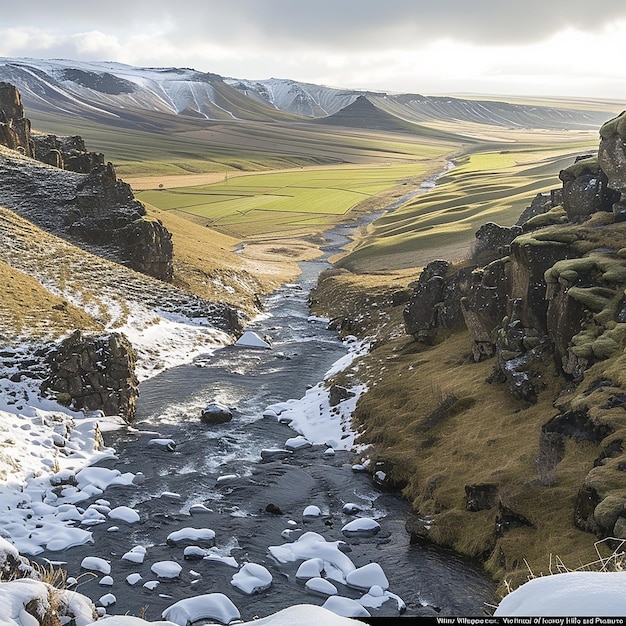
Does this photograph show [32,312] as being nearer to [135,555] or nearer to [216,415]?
[216,415]

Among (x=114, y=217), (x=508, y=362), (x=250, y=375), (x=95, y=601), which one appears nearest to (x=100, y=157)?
(x=114, y=217)

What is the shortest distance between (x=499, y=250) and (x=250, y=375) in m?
20.9

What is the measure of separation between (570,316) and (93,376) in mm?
27869

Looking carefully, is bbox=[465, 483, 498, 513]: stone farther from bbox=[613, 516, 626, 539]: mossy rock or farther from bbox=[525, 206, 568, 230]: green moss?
bbox=[525, 206, 568, 230]: green moss

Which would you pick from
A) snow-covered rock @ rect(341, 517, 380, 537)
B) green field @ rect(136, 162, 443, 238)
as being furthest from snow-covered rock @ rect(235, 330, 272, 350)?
green field @ rect(136, 162, 443, 238)

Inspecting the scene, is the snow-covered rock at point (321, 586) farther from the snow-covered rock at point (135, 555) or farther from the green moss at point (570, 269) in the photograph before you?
the green moss at point (570, 269)

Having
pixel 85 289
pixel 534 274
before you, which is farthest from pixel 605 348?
pixel 85 289

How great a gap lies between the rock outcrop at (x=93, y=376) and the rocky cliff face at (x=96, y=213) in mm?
31611

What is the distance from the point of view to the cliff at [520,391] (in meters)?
23.3

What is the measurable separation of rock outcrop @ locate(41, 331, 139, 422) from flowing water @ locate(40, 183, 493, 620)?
81.7 inches

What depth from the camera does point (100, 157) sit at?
104125mm

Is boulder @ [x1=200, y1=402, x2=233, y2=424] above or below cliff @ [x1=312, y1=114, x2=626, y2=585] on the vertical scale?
below

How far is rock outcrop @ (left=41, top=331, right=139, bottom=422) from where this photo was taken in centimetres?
3841

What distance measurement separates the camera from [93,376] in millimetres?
39375
